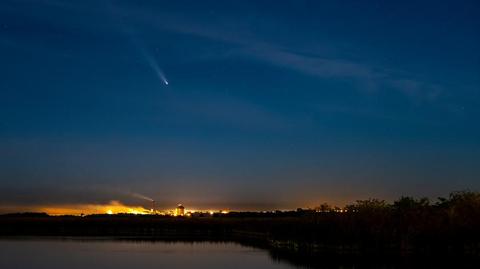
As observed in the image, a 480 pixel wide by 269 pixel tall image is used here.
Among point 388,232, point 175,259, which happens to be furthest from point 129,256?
point 388,232

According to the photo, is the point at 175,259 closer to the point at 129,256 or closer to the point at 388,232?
the point at 129,256

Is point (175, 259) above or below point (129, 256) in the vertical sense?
below

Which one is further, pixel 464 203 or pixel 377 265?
pixel 464 203

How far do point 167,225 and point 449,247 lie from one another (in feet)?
195

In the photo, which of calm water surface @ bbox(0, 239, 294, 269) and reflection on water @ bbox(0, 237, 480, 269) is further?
calm water surface @ bbox(0, 239, 294, 269)

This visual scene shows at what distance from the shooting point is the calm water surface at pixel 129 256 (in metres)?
48.1

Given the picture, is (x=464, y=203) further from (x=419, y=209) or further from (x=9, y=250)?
(x=9, y=250)

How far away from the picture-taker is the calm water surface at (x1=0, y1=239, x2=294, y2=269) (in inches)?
1892

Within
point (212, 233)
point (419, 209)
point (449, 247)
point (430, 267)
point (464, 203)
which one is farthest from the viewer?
point (212, 233)

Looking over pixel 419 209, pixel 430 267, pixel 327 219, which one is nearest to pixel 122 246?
pixel 327 219

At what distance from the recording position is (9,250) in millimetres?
58656

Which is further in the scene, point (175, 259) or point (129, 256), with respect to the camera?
point (129, 256)

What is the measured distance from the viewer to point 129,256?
54.3 meters

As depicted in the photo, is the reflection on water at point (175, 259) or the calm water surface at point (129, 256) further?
the calm water surface at point (129, 256)
